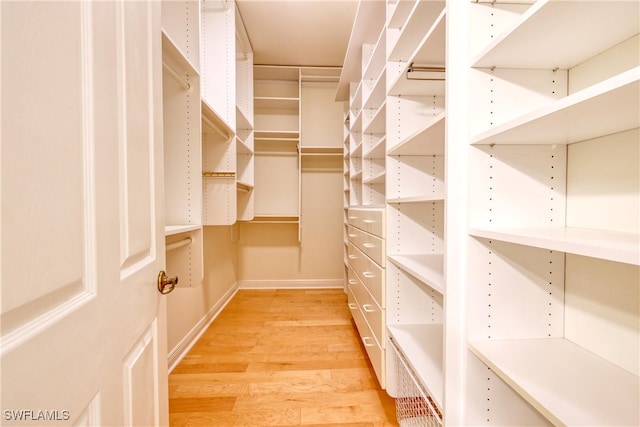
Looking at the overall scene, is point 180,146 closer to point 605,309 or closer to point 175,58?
point 175,58

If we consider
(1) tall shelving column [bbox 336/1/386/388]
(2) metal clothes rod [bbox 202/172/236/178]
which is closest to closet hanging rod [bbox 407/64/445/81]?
(1) tall shelving column [bbox 336/1/386/388]

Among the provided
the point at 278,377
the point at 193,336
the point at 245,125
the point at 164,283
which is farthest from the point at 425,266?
the point at 245,125

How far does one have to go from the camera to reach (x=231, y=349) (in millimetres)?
2014

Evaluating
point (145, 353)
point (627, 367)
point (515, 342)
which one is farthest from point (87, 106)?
point (627, 367)

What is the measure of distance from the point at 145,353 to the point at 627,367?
3.82 feet

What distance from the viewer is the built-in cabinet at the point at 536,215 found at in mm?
595

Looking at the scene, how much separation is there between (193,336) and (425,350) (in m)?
1.71

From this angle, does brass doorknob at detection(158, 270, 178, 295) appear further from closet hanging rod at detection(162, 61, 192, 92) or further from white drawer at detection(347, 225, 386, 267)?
white drawer at detection(347, 225, 386, 267)

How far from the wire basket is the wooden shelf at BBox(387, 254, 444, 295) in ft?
1.37

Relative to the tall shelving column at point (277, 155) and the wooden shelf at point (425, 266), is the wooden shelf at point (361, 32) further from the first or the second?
the wooden shelf at point (425, 266)

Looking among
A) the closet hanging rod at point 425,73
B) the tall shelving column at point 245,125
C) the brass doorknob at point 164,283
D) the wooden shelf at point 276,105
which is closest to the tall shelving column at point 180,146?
the brass doorknob at point 164,283

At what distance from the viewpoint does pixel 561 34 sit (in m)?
0.65

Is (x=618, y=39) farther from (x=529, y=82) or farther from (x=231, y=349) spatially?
(x=231, y=349)

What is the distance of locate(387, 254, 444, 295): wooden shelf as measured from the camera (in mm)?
955
